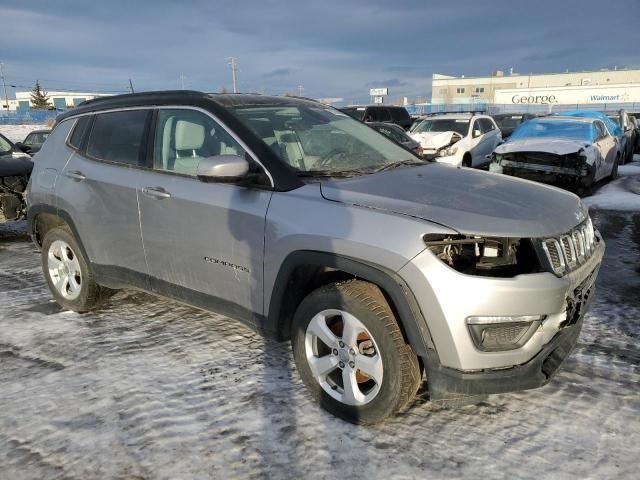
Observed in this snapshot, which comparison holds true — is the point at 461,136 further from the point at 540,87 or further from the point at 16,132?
the point at 540,87

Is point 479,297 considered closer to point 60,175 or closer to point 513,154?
point 60,175

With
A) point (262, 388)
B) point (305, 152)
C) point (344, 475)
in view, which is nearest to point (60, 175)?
point (305, 152)

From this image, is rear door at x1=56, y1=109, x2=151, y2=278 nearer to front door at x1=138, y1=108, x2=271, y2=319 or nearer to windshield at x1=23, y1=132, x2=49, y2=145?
front door at x1=138, y1=108, x2=271, y2=319

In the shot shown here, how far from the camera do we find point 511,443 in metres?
2.68

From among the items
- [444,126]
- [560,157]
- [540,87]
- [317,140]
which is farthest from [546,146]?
[540,87]

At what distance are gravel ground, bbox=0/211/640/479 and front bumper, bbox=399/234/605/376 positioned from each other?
0.46 metres

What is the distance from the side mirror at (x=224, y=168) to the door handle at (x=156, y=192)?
2.06 ft

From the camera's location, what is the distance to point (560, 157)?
9594 millimetres

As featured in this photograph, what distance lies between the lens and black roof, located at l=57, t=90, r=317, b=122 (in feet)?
11.7

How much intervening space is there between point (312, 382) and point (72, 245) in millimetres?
2606

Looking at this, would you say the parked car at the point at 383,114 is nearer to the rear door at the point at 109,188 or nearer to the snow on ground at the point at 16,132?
the rear door at the point at 109,188

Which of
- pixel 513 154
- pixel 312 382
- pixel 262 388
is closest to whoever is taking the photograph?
pixel 312 382

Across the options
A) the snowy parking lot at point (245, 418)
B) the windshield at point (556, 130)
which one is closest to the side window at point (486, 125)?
the windshield at point (556, 130)

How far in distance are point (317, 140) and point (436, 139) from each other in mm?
9596
